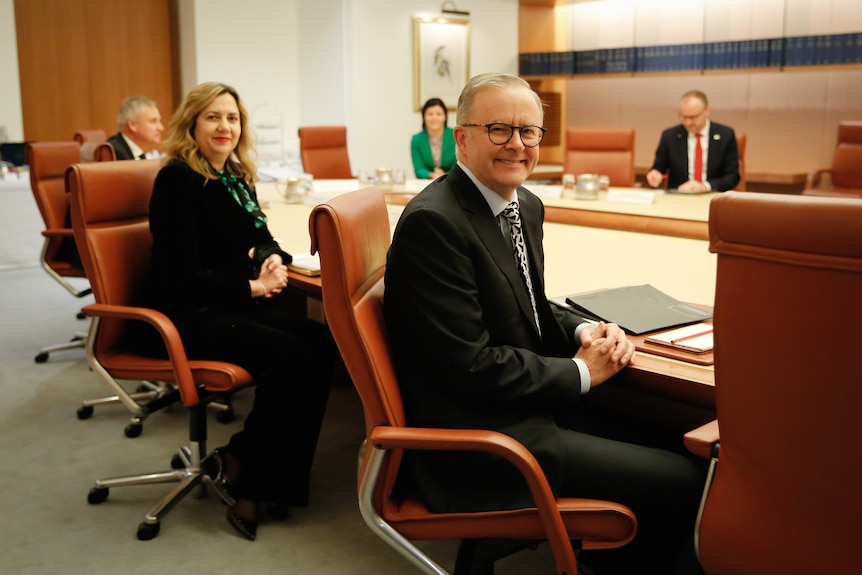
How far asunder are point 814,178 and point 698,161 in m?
1.85

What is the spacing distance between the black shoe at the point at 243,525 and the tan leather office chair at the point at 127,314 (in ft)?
0.59

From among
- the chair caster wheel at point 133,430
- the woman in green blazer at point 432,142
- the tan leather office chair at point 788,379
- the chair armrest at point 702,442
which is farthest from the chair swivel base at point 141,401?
the woman in green blazer at point 432,142

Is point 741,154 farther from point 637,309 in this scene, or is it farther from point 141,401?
point 141,401

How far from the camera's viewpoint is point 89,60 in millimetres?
7695

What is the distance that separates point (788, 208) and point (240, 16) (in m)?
7.47

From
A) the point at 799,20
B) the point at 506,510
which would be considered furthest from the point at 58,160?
the point at 799,20

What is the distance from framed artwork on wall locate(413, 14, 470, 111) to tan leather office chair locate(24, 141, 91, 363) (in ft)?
14.9

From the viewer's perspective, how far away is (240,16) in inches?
310

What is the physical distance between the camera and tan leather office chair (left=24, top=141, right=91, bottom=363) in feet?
13.3

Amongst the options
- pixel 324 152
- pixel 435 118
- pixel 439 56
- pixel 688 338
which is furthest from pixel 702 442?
pixel 439 56

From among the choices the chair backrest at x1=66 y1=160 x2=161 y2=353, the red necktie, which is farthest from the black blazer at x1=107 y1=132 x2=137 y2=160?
the red necktie

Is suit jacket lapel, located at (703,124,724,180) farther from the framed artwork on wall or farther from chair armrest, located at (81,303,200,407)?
chair armrest, located at (81,303,200,407)

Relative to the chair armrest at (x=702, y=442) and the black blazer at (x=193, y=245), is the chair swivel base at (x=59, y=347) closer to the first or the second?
the black blazer at (x=193, y=245)

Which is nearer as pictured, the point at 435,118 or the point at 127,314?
the point at 127,314
